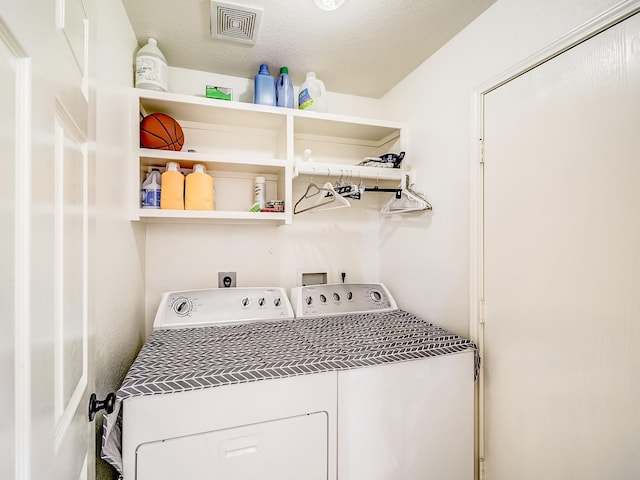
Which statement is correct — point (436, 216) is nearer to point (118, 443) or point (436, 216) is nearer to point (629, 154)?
point (629, 154)

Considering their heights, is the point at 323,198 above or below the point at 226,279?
above

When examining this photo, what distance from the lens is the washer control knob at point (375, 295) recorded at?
203 centimetres

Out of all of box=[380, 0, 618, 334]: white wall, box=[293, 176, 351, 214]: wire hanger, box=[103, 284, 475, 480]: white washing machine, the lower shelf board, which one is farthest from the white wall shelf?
box=[103, 284, 475, 480]: white washing machine

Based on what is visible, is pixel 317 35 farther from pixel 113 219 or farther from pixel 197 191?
pixel 113 219

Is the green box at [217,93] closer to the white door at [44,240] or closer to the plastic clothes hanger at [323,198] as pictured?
the plastic clothes hanger at [323,198]

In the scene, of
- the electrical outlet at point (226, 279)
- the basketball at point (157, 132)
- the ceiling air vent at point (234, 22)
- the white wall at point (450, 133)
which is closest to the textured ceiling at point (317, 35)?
the ceiling air vent at point (234, 22)

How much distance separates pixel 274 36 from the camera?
162cm

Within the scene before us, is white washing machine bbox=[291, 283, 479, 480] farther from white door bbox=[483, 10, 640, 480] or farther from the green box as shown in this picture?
the green box

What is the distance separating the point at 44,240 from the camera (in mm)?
481

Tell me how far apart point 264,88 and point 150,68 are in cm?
61

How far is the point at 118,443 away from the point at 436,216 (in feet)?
5.76

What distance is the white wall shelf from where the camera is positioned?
160 cm

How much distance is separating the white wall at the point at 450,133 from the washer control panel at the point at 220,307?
34.2 inches

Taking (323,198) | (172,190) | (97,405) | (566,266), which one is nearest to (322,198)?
(323,198)
